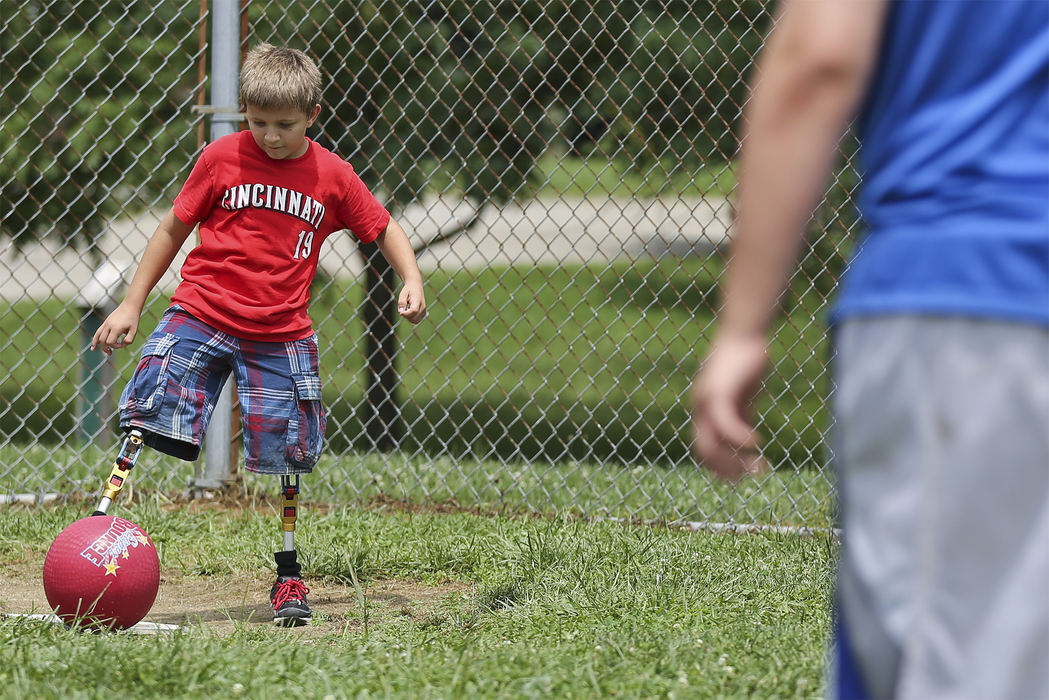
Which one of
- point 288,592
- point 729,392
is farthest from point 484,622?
point 729,392

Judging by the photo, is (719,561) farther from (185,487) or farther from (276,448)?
(185,487)

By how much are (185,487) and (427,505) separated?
1031 mm

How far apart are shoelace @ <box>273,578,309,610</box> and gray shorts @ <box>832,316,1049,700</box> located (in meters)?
2.47

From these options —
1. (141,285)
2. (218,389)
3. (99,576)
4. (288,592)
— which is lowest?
(288,592)

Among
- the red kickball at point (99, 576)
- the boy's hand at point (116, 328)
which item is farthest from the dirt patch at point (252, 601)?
the boy's hand at point (116, 328)

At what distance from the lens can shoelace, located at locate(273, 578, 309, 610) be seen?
3.38 metres

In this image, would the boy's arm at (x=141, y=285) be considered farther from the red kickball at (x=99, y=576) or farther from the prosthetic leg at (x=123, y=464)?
the red kickball at (x=99, y=576)

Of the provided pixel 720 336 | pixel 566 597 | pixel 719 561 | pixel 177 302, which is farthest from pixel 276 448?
pixel 720 336

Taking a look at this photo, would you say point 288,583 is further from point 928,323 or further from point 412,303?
point 928,323

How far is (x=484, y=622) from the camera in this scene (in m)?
3.13

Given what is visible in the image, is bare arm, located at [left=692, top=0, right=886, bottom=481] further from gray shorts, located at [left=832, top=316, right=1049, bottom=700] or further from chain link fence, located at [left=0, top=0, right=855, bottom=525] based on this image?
chain link fence, located at [left=0, top=0, right=855, bottom=525]

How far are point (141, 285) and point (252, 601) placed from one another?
1035 millimetres

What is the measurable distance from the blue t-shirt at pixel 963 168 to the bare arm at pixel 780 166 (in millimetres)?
57

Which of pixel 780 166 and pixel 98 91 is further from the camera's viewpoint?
pixel 98 91
